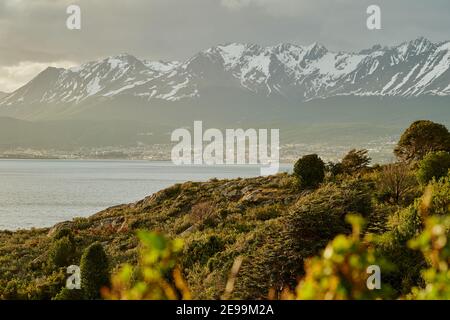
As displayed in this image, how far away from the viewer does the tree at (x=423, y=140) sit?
38.4 metres

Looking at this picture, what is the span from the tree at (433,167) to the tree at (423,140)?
34.7 feet

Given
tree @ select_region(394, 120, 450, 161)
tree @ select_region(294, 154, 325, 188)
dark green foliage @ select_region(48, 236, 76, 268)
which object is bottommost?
dark green foliage @ select_region(48, 236, 76, 268)

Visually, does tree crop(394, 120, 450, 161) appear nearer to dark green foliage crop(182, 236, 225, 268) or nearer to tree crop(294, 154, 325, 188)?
tree crop(294, 154, 325, 188)

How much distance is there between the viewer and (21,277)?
1133 inches

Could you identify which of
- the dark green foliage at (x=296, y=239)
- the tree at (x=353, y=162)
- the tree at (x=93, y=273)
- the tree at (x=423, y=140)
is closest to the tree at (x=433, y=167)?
the dark green foliage at (x=296, y=239)

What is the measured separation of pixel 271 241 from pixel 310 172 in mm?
20600

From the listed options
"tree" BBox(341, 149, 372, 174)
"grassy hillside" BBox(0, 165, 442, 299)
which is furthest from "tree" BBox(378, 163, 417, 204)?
"tree" BBox(341, 149, 372, 174)

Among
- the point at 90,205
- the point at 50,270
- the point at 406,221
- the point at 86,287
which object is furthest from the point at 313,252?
the point at 90,205

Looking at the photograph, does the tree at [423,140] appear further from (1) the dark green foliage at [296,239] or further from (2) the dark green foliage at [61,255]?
(2) the dark green foliage at [61,255]

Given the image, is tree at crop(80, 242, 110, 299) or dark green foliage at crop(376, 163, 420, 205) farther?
dark green foliage at crop(376, 163, 420, 205)

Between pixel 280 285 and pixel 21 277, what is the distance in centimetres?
1871

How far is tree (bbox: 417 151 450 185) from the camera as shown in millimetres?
27266

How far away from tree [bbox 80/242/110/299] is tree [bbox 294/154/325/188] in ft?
61.4
